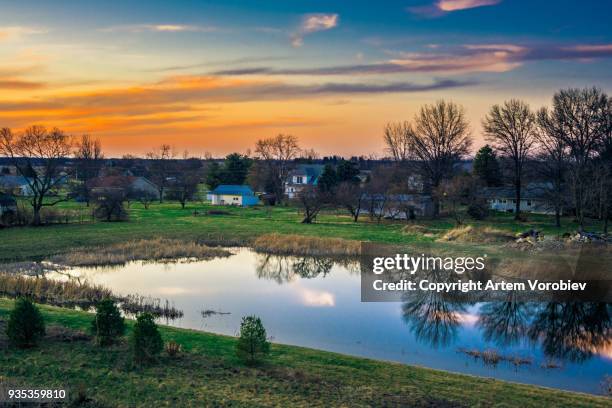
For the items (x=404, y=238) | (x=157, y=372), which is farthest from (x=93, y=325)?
(x=404, y=238)

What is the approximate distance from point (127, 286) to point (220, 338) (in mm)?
11213

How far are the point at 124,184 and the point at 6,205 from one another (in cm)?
3008

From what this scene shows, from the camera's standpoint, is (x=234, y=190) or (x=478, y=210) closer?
(x=478, y=210)

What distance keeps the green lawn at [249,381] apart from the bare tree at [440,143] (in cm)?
4780

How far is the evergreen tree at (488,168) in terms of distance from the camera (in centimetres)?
6694

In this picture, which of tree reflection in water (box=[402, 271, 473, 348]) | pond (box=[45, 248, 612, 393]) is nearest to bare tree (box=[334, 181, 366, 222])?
pond (box=[45, 248, 612, 393])

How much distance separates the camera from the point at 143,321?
1190cm

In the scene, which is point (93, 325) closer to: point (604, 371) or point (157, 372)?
point (157, 372)

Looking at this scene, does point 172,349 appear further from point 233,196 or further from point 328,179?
point 233,196

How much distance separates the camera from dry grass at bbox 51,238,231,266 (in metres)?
30.5

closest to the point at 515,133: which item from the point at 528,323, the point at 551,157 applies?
the point at 551,157

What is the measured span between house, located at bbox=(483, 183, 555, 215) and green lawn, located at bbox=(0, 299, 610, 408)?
4638cm

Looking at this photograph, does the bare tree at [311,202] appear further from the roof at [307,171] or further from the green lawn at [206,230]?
the roof at [307,171]

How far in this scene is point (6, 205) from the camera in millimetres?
44625
